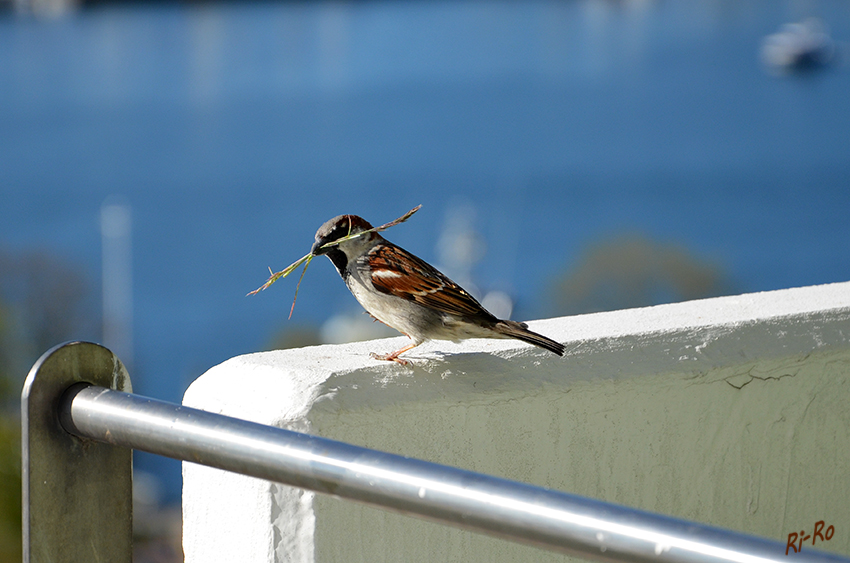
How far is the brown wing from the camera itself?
1.80 m

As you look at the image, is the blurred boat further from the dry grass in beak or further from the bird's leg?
the bird's leg

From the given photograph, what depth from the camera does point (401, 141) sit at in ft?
205

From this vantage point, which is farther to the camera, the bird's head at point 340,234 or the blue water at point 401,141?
the blue water at point 401,141

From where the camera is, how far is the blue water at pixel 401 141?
54.7 meters

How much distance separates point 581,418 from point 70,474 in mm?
1014

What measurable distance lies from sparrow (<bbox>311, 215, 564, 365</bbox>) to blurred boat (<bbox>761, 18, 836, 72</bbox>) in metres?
64.6

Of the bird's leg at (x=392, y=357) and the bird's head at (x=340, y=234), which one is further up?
the bird's head at (x=340, y=234)

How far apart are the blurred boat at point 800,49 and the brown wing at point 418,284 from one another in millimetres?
64627

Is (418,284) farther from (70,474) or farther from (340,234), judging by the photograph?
(70,474)

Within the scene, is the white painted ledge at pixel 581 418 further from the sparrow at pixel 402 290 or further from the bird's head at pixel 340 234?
the bird's head at pixel 340 234

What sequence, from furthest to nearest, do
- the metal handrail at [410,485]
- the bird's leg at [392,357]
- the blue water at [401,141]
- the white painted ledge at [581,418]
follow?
1. the blue water at [401,141]
2. the bird's leg at [392,357]
3. the white painted ledge at [581,418]
4. the metal handrail at [410,485]
